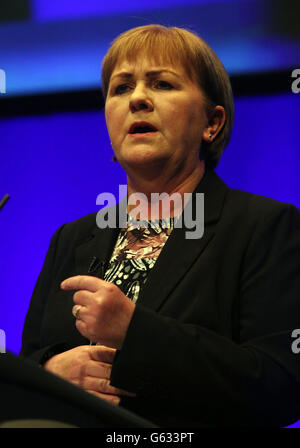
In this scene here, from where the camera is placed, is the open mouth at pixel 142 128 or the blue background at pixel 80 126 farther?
the blue background at pixel 80 126

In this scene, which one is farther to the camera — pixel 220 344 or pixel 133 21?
pixel 133 21

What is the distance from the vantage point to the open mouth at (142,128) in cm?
176

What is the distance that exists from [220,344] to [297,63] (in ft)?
4.72

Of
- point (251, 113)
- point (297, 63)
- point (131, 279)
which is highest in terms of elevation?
point (297, 63)

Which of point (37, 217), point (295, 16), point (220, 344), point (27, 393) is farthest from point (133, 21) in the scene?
point (27, 393)

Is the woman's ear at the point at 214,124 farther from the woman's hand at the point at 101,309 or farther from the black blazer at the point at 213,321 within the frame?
the woman's hand at the point at 101,309

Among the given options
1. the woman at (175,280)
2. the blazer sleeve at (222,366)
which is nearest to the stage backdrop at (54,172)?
the woman at (175,280)

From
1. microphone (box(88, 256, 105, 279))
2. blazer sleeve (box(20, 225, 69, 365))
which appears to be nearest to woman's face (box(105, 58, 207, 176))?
microphone (box(88, 256, 105, 279))

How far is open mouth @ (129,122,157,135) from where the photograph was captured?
176cm

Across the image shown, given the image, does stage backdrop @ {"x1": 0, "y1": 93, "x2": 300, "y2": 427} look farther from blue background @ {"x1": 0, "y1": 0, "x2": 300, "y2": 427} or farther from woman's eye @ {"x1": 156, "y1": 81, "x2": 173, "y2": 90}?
woman's eye @ {"x1": 156, "y1": 81, "x2": 173, "y2": 90}

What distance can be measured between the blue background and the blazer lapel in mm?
770

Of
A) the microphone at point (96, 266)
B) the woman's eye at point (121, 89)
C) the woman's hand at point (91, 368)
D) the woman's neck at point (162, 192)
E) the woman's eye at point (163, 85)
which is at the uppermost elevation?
the woman's eye at point (121, 89)

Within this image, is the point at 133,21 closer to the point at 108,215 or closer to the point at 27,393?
the point at 108,215
